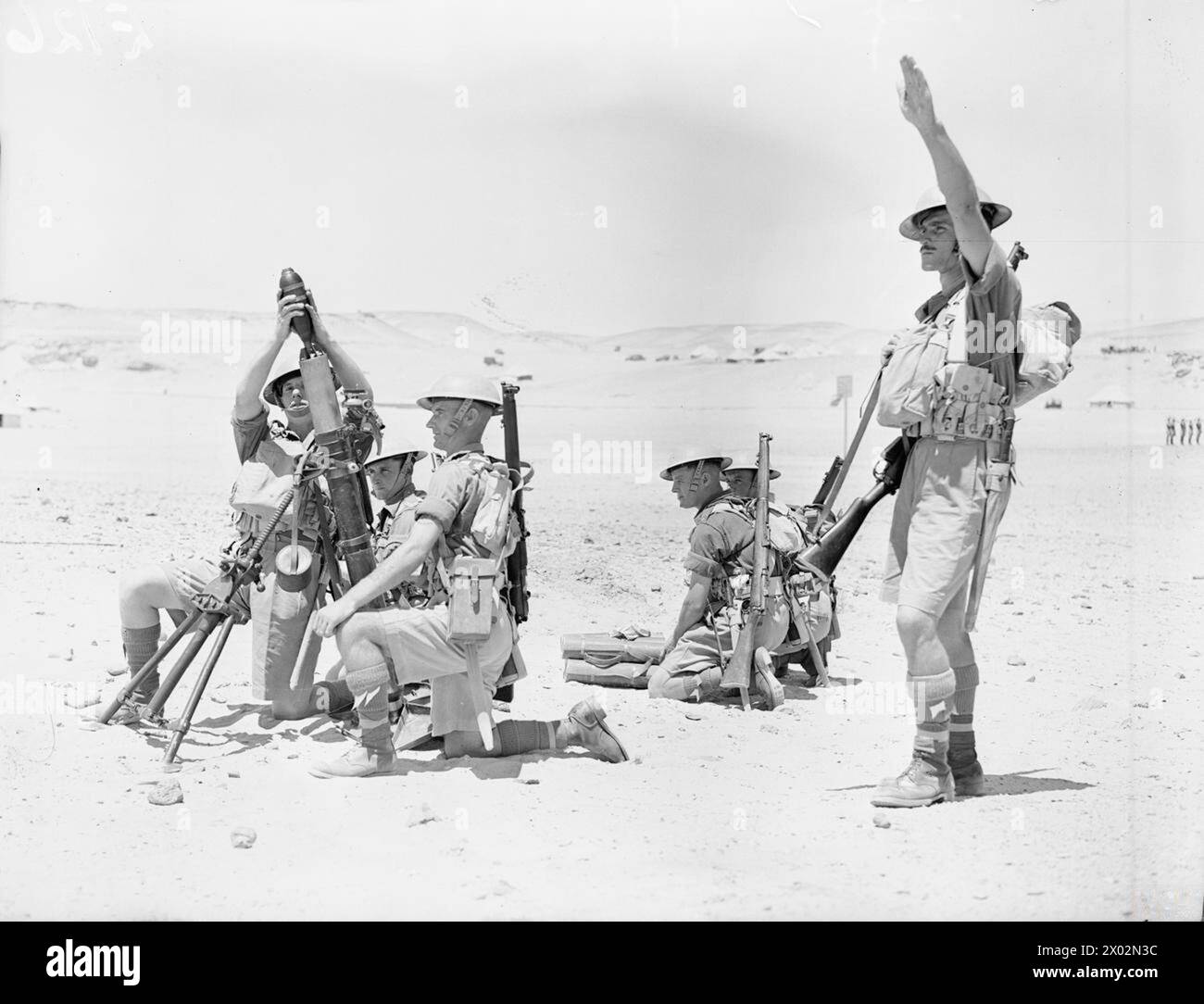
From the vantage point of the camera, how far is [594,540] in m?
12.7

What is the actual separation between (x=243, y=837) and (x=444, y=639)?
43.9 inches

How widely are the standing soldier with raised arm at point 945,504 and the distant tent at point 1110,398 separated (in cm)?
1659

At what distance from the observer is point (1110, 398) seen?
68.3 feet

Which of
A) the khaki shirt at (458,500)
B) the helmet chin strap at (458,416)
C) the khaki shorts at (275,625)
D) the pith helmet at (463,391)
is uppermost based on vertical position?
the pith helmet at (463,391)

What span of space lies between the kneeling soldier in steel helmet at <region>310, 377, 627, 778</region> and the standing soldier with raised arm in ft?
4.53

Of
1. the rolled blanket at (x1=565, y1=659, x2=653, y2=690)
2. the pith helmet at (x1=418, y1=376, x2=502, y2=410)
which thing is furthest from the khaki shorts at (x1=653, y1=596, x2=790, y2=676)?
the pith helmet at (x1=418, y1=376, x2=502, y2=410)

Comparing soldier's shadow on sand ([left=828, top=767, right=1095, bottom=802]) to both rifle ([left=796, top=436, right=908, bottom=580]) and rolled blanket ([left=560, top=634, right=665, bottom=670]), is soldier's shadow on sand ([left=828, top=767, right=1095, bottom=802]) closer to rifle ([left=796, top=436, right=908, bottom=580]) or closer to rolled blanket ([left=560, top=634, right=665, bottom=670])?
rifle ([left=796, top=436, right=908, bottom=580])

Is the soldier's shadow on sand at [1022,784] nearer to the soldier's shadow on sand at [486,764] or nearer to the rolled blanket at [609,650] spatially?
the soldier's shadow on sand at [486,764]

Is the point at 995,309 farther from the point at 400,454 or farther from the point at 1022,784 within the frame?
the point at 400,454

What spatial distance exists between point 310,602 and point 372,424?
0.95m

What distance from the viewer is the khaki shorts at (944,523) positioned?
507 cm

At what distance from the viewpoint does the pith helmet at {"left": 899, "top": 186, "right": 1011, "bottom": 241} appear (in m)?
5.04

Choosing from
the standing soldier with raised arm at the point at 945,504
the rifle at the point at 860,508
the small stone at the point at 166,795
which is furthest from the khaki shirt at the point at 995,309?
the small stone at the point at 166,795

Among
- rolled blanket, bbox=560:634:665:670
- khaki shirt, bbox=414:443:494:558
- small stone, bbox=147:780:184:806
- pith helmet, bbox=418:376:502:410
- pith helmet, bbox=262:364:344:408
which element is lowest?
small stone, bbox=147:780:184:806
